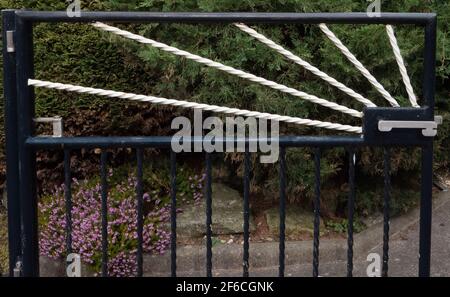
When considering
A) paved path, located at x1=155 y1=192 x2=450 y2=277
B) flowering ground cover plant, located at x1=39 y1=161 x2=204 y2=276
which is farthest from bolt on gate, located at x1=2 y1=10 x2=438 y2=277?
paved path, located at x1=155 y1=192 x2=450 y2=277

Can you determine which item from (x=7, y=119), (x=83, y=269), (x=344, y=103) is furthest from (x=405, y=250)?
(x=7, y=119)

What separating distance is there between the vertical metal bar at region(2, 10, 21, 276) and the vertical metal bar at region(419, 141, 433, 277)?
1452mm

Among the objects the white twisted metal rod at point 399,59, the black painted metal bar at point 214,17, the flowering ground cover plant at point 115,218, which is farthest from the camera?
the flowering ground cover plant at point 115,218

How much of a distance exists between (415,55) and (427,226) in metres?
2.48

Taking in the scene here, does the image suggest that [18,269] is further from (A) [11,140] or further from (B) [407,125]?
(B) [407,125]

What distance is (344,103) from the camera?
15.5 feet

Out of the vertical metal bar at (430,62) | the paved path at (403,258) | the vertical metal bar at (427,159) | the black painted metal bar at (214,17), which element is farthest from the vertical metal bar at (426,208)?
the paved path at (403,258)

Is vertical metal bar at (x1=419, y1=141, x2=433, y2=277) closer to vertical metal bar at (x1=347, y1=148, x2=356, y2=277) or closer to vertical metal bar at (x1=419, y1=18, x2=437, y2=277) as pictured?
vertical metal bar at (x1=419, y1=18, x2=437, y2=277)

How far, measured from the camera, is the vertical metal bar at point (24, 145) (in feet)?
7.94

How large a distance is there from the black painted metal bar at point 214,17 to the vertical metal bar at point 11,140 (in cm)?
11

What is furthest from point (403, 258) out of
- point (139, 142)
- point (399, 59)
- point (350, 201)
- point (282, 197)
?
point (139, 142)

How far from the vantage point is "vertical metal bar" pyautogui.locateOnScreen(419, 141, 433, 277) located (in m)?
2.49

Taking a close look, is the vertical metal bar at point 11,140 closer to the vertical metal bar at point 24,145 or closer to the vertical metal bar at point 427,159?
the vertical metal bar at point 24,145
